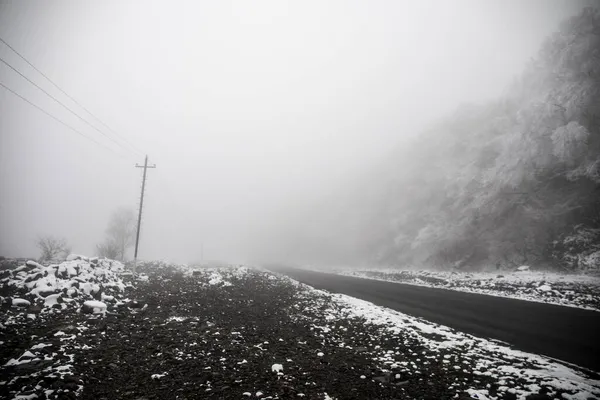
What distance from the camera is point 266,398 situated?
16.9 feet

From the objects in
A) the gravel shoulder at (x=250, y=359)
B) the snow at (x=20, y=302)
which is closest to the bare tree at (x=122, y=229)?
the snow at (x=20, y=302)

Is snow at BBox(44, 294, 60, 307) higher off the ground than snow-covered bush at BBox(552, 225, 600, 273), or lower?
lower

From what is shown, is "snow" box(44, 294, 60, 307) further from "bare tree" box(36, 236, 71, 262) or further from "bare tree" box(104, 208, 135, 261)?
"bare tree" box(104, 208, 135, 261)

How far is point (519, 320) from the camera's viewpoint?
34.4 ft

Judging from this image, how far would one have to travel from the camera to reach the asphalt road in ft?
24.9

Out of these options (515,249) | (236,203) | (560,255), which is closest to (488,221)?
(515,249)

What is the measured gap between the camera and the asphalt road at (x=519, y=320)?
7.59m

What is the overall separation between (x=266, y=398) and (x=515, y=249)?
96.6ft

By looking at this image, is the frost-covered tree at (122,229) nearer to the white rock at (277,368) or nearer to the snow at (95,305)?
the snow at (95,305)

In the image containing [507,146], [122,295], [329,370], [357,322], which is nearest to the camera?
[329,370]

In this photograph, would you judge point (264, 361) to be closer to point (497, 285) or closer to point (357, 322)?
point (357, 322)

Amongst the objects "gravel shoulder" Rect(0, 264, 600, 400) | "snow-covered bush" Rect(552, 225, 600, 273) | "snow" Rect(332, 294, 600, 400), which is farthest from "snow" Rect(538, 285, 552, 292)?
"gravel shoulder" Rect(0, 264, 600, 400)

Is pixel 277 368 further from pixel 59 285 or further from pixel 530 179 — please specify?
pixel 530 179

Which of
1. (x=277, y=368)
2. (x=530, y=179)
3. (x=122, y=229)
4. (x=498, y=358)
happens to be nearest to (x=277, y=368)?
(x=277, y=368)
